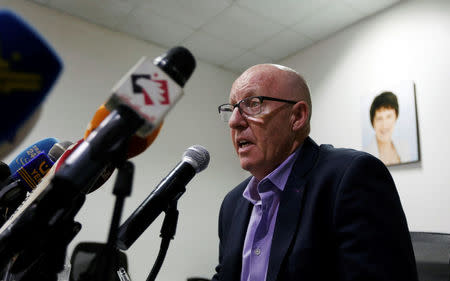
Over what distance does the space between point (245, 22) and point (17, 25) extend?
10.8 feet

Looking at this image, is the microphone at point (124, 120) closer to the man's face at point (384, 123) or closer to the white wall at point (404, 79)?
the white wall at point (404, 79)

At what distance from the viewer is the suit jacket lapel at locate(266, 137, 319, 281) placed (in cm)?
97

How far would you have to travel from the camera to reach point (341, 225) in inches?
36.9

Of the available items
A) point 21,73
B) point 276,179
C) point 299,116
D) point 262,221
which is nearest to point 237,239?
point 262,221

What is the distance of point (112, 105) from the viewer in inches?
16.7

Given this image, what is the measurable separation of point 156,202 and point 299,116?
2.74 ft

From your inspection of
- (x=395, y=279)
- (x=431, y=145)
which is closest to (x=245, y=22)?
(x=431, y=145)

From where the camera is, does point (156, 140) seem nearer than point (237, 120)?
No

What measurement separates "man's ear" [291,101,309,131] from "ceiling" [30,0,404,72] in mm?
2061

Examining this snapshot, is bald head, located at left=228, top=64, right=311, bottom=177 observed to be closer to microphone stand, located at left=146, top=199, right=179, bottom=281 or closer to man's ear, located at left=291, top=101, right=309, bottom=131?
man's ear, located at left=291, top=101, right=309, bottom=131

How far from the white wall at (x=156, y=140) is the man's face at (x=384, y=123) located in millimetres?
1788

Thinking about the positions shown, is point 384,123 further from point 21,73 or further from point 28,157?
point 21,73

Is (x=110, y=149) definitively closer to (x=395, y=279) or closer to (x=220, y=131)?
(x=395, y=279)

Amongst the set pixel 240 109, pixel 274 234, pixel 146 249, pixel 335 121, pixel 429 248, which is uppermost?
pixel 335 121
